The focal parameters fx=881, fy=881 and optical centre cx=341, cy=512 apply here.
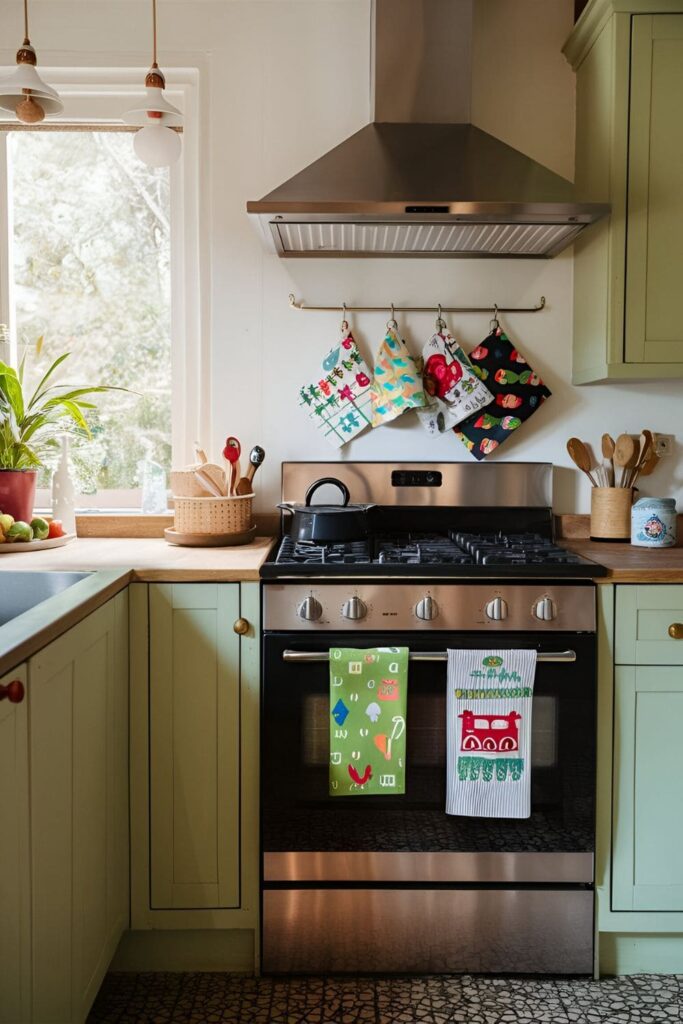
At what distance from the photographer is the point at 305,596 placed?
6.25ft

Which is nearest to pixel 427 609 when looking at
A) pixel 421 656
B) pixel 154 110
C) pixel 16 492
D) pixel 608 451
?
pixel 421 656

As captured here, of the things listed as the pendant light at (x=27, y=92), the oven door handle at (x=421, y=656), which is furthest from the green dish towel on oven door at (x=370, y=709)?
the pendant light at (x=27, y=92)

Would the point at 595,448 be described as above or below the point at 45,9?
below

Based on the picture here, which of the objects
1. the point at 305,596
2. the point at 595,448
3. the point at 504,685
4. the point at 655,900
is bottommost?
the point at 655,900

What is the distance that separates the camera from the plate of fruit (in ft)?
7.24

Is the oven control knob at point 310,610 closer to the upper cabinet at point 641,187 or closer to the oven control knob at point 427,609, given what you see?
the oven control knob at point 427,609

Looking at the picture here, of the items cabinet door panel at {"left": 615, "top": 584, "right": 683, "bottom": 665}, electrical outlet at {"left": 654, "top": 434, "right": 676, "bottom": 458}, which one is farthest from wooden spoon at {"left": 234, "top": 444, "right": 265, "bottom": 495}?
electrical outlet at {"left": 654, "top": 434, "right": 676, "bottom": 458}

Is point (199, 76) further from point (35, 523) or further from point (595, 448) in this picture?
point (595, 448)

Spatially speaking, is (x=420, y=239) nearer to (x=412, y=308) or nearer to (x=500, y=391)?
(x=412, y=308)

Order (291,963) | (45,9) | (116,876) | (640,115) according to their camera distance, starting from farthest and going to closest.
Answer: (45,9) < (640,115) < (291,963) < (116,876)

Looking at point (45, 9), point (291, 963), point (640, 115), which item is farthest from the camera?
point (45, 9)

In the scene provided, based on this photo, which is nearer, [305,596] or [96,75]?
[305,596]

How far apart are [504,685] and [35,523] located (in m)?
1.26

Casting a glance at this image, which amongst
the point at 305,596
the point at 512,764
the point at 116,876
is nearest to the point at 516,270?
the point at 305,596
